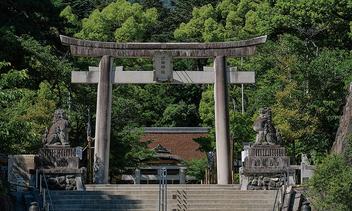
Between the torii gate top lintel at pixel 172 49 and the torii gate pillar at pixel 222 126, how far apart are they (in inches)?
16.0

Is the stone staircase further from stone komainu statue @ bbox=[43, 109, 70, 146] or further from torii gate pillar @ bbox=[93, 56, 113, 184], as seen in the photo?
torii gate pillar @ bbox=[93, 56, 113, 184]

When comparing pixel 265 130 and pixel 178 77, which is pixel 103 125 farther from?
pixel 265 130

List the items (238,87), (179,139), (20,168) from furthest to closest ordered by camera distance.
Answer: (179,139), (238,87), (20,168)

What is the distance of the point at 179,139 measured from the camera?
53.5 metres

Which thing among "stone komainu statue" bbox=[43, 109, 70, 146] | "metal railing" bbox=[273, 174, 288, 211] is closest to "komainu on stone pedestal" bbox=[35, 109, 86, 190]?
"stone komainu statue" bbox=[43, 109, 70, 146]

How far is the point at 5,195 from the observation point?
22953 millimetres

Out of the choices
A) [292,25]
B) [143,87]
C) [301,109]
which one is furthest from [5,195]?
[143,87]

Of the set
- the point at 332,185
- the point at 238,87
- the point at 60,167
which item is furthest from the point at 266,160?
the point at 238,87

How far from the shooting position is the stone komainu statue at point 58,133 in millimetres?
29547

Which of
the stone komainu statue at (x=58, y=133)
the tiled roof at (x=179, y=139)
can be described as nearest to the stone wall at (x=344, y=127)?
the stone komainu statue at (x=58, y=133)

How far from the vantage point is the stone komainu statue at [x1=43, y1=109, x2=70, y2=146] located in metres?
29.5

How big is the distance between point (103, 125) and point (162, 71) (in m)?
2.93

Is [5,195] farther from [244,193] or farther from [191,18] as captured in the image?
[191,18]

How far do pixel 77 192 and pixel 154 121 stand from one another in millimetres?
29059
